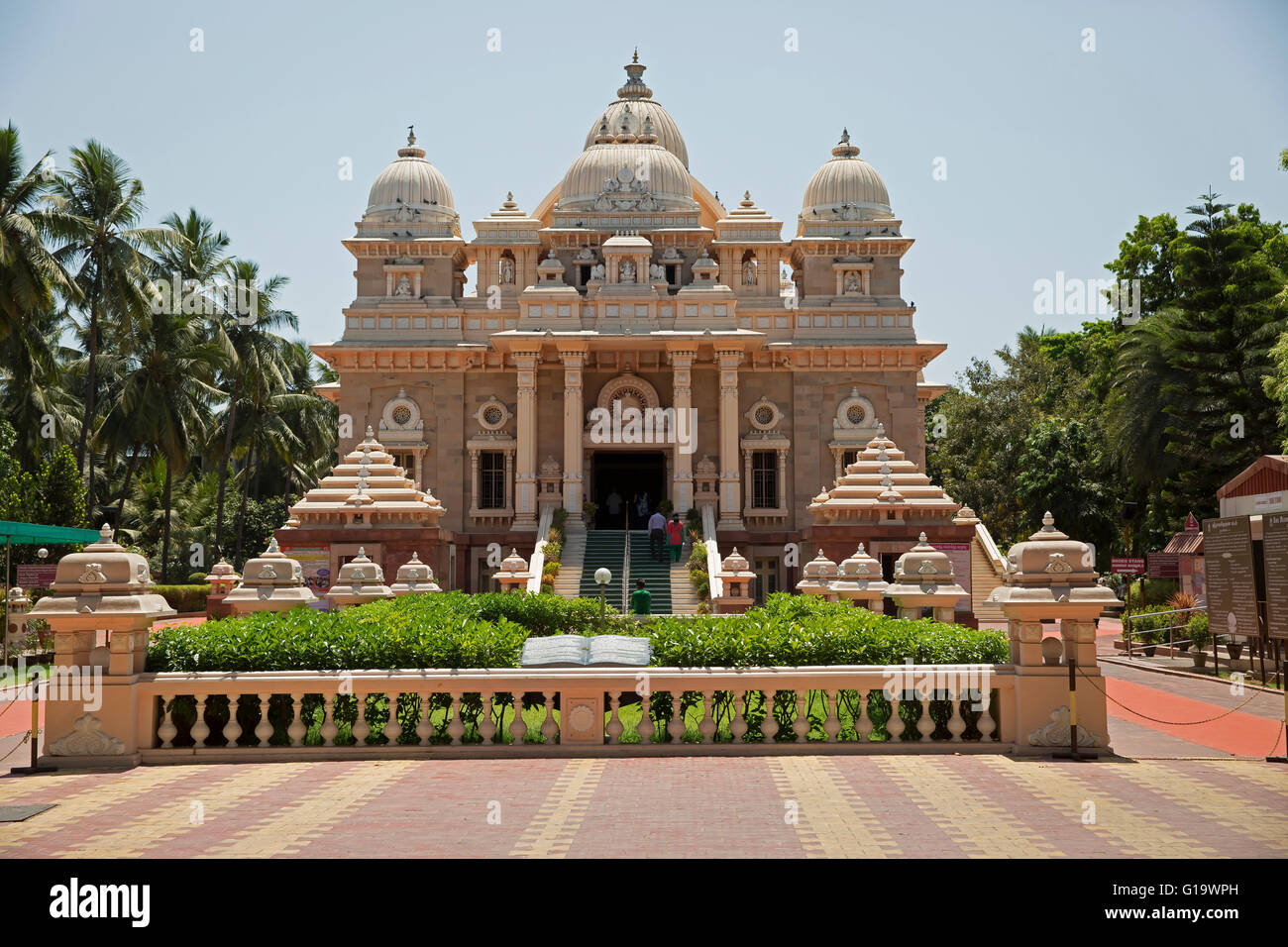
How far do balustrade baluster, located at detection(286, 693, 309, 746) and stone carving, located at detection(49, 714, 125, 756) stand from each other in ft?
5.42

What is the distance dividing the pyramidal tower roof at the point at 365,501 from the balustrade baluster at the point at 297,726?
18.9 meters

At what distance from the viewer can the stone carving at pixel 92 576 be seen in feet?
43.4

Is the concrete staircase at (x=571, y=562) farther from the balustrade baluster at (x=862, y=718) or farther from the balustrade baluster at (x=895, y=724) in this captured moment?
the balustrade baluster at (x=895, y=724)

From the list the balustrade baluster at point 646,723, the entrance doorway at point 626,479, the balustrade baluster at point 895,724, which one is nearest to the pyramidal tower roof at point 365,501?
the entrance doorway at point 626,479

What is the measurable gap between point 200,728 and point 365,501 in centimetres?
1950

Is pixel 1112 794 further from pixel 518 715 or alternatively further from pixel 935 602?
pixel 935 602

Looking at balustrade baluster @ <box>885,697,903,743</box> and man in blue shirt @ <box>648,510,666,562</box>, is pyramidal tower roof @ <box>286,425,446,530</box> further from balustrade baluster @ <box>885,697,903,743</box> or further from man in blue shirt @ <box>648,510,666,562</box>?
balustrade baluster @ <box>885,697,903,743</box>

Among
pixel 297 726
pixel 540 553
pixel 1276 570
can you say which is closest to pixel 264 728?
pixel 297 726

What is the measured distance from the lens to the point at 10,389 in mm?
49438

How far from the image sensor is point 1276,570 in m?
21.1

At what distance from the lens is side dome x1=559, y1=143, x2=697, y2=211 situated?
4506 cm

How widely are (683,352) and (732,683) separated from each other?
90.0ft

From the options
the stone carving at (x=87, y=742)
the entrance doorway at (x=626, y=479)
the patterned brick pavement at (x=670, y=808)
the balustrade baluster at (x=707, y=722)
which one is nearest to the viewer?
the patterned brick pavement at (x=670, y=808)

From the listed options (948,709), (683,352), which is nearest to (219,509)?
(683,352)
